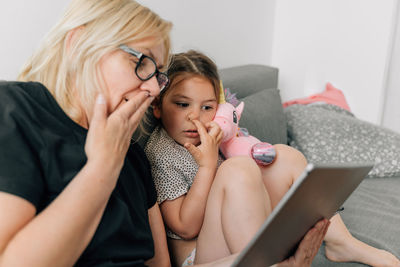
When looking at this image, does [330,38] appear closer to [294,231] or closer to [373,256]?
A: [373,256]

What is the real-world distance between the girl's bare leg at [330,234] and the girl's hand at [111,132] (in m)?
0.57

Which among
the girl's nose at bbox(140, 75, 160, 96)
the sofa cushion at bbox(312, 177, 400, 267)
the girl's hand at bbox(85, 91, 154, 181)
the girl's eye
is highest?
the girl's nose at bbox(140, 75, 160, 96)

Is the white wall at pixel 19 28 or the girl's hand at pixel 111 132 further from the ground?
the white wall at pixel 19 28

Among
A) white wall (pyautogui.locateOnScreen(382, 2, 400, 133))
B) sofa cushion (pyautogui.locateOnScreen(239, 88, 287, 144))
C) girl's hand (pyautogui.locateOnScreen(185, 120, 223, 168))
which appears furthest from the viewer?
white wall (pyautogui.locateOnScreen(382, 2, 400, 133))

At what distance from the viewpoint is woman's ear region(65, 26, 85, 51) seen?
84 cm

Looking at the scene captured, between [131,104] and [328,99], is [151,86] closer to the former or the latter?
[131,104]

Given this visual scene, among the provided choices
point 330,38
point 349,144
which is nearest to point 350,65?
point 330,38

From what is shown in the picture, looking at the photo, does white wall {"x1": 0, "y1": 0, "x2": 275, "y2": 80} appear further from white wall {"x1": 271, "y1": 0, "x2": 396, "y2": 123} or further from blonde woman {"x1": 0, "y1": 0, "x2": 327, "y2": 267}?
blonde woman {"x1": 0, "y1": 0, "x2": 327, "y2": 267}

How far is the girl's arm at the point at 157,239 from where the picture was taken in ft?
3.41

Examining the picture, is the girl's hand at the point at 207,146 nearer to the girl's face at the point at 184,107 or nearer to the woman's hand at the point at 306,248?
the girl's face at the point at 184,107

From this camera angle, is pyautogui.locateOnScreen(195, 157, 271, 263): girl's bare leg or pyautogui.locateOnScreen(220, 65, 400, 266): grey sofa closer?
pyautogui.locateOnScreen(195, 157, 271, 263): girl's bare leg

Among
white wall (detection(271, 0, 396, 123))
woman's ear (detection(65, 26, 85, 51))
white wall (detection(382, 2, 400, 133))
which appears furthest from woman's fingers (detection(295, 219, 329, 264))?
white wall (detection(382, 2, 400, 133))

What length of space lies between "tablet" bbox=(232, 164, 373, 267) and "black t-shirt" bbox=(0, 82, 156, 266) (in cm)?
26

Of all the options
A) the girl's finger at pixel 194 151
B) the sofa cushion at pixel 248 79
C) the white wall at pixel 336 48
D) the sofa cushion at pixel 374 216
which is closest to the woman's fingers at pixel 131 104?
the girl's finger at pixel 194 151
